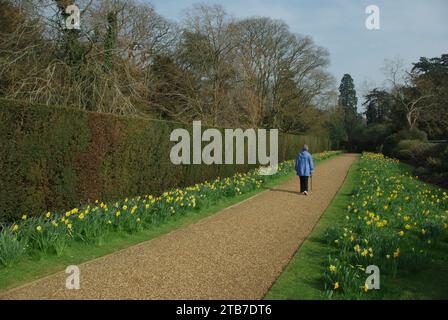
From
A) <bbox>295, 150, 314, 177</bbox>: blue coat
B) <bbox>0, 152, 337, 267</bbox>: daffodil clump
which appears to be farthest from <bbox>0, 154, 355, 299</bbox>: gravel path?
<bbox>295, 150, 314, 177</bbox>: blue coat

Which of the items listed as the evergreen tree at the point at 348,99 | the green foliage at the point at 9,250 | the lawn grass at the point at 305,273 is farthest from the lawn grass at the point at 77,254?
the evergreen tree at the point at 348,99

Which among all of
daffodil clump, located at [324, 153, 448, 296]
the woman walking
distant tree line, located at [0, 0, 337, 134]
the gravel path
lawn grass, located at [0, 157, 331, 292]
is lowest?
the gravel path

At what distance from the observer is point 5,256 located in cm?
475

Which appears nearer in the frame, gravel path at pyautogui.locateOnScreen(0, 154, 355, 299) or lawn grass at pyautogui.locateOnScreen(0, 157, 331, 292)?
gravel path at pyautogui.locateOnScreen(0, 154, 355, 299)

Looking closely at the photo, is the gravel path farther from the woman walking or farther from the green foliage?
the woman walking

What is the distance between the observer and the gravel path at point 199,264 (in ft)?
13.6

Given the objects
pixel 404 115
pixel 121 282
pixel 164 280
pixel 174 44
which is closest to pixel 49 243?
pixel 121 282

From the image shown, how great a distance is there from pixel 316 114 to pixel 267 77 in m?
9.58

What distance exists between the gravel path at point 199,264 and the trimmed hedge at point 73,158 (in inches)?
82.1

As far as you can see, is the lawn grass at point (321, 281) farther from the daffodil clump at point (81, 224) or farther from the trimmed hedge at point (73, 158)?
the trimmed hedge at point (73, 158)

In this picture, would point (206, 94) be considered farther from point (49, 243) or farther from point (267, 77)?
point (49, 243)

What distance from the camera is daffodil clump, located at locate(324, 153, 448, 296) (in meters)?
4.26

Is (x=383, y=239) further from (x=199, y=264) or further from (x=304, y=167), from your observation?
(x=304, y=167)

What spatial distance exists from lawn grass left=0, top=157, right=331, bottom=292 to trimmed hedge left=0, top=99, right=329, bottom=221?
4.33 ft
